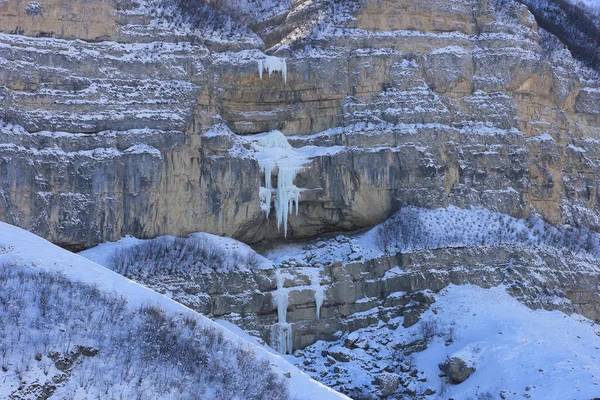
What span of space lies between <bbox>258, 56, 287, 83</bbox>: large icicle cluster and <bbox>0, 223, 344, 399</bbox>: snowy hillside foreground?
74.2ft

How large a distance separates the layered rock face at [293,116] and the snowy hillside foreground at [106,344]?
47.4 feet

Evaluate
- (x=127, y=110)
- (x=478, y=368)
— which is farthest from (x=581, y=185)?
(x=127, y=110)

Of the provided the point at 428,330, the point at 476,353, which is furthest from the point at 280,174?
the point at 476,353

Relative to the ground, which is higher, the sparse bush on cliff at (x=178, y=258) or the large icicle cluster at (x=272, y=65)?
the large icicle cluster at (x=272, y=65)

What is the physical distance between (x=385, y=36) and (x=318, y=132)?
6.79 m

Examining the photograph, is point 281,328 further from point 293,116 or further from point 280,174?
point 293,116

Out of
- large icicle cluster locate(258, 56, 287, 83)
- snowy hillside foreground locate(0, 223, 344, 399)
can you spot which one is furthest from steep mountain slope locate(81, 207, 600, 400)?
snowy hillside foreground locate(0, 223, 344, 399)

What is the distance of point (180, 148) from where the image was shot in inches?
2030

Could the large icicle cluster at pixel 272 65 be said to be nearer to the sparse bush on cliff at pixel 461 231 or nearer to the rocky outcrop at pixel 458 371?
the sparse bush on cliff at pixel 461 231

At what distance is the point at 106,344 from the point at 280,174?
80.8ft

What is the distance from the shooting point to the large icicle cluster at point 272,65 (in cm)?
5537

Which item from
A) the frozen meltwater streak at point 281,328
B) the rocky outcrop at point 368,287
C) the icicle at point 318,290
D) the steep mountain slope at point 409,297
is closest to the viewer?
the steep mountain slope at point 409,297

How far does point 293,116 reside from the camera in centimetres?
Answer: 5659

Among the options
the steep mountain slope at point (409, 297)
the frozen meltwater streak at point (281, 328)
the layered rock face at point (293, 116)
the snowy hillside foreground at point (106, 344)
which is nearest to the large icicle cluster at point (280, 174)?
the layered rock face at point (293, 116)
